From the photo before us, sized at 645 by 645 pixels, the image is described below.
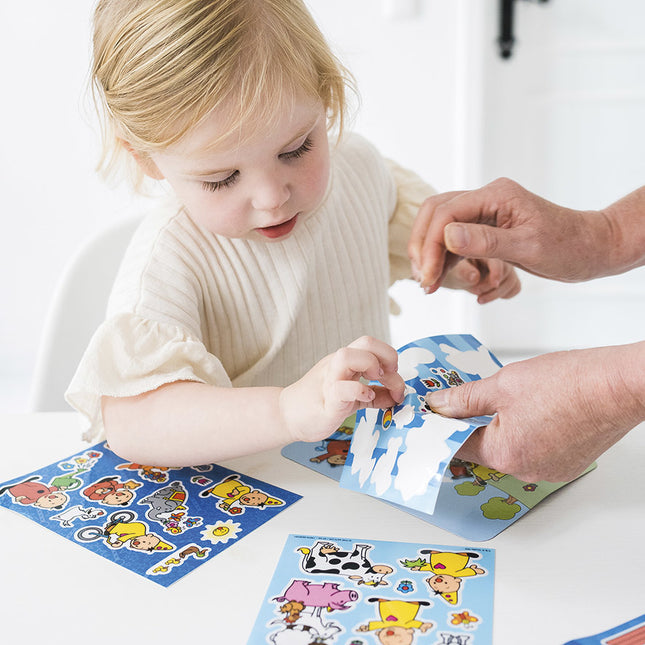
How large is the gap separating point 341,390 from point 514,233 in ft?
1.08

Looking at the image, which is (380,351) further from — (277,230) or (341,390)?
(277,230)

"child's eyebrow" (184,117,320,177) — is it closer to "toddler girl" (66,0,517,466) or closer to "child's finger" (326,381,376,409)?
"toddler girl" (66,0,517,466)

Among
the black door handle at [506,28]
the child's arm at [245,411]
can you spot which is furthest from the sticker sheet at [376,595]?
the black door handle at [506,28]

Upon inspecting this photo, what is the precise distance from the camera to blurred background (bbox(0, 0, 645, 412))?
2.32 meters

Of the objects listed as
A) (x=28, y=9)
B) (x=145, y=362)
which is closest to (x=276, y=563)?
(x=145, y=362)

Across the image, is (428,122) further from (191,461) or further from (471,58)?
(191,461)

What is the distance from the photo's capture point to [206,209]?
80cm

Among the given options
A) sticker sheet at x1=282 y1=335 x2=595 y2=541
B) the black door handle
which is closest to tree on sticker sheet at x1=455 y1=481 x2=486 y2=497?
sticker sheet at x1=282 y1=335 x2=595 y2=541

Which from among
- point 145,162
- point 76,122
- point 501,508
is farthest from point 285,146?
point 76,122

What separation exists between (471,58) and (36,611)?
2.14m

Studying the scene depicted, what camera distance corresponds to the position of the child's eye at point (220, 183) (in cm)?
77

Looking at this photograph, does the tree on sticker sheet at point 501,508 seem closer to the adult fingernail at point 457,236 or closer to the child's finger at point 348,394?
the child's finger at point 348,394

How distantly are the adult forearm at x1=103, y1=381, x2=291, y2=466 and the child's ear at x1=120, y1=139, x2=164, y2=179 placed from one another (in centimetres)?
26

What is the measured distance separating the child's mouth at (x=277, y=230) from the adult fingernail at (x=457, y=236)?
19 cm
